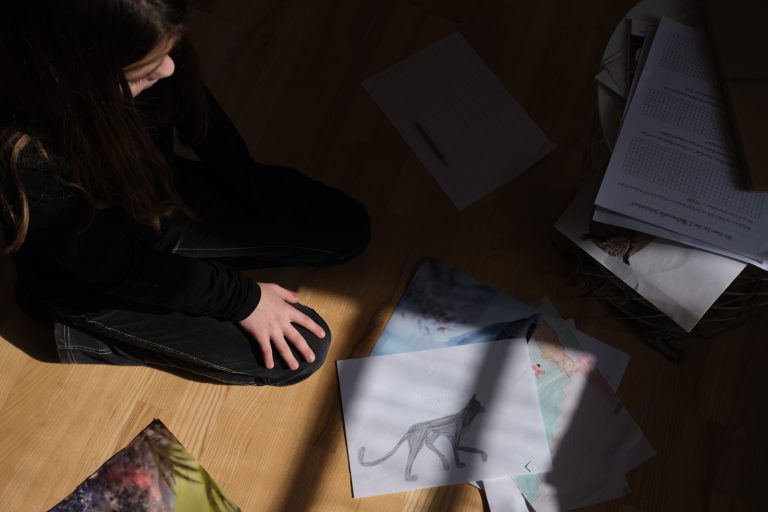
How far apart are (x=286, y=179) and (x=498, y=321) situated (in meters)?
0.40

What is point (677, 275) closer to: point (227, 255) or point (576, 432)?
point (576, 432)

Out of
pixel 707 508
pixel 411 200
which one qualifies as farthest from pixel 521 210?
pixel 707 508

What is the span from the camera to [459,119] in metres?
1.23

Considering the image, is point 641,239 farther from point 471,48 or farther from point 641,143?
point 471,48

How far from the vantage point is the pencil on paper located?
1.21m

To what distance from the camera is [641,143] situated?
841 mm

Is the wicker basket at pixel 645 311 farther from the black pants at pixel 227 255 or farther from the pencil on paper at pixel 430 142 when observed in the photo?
the black pants at pixel 227 255

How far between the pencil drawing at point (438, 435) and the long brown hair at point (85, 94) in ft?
1.61

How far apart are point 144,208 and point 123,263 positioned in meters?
0.07

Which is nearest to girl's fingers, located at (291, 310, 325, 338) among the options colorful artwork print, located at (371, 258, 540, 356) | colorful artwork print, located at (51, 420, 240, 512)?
colorful artwork print, located at (371, 258, 540, 356)

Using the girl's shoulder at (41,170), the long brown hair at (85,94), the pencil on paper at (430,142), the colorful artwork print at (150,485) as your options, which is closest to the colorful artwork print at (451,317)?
the pencil on paper at (430,142)


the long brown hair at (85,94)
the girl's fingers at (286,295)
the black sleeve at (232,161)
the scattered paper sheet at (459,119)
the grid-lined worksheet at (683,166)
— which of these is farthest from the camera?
the scattered paper sheet at (459,119)

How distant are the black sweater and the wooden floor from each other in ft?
0.65

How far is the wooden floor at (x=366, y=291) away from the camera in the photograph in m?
1.07
